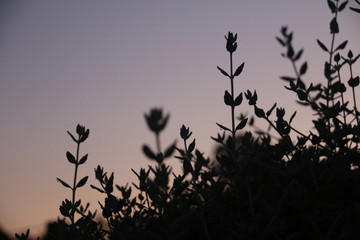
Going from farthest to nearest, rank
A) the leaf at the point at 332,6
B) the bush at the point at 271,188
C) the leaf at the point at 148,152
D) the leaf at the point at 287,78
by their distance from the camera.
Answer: the leaf at the point at 287,78 < the leaf at the point at 332,6 < the bush at the point at 271,188 < the leaf at the point at 148,152

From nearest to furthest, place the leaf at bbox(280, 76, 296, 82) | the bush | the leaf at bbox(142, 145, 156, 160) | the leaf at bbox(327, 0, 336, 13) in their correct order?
the leaf at bbox(142, 145, 156, 160)
the bush
the leaf at bbox(327, 0, 336, 13)
the leaf at bbox(280, 76, 296, 82)

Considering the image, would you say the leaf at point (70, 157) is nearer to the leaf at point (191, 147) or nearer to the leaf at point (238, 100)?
the leaf at point (191, 147)

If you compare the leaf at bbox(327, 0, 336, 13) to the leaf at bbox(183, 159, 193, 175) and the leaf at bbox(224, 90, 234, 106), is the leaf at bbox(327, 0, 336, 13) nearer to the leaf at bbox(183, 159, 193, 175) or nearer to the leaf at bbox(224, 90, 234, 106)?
the leaf at bbox(224, 90, 234, 106)

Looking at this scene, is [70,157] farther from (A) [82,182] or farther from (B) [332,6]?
(B) [332,6]

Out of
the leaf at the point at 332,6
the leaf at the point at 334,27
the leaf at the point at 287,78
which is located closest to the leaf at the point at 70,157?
the leaf at the point at 287,78

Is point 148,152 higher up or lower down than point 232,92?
lower down

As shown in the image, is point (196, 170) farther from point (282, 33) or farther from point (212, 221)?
point (282, 33)

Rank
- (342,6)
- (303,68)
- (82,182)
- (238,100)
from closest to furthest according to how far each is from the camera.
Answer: (238,100) < (82,182) < (342,6) < (303,68)

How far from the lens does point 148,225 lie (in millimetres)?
2631

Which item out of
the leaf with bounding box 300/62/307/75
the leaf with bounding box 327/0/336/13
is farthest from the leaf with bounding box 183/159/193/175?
the leaf with bounding box 327/0/336/13

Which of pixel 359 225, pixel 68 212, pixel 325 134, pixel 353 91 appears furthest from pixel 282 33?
pixel 68 212

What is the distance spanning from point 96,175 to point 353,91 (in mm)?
1941

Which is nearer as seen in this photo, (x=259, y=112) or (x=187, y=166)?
(x=187, y=166)

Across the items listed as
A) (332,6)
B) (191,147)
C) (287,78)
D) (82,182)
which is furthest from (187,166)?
(332,6)
